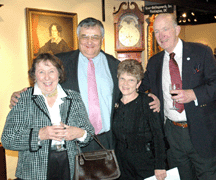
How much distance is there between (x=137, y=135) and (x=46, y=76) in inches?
38.7

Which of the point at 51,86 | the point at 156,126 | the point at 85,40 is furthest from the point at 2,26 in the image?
the point at 156,126

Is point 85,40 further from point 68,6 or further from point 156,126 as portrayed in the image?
point 68,6

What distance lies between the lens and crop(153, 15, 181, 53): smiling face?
2.57 m

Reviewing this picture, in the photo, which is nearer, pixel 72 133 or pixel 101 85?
pixel 72 133

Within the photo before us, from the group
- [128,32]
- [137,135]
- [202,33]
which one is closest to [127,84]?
[137,135]

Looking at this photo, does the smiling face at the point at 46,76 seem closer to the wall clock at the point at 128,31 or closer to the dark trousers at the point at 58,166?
the dark trousers at the point at 58,166

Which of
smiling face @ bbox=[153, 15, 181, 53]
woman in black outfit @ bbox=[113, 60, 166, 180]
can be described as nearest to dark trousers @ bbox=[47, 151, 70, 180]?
woman in black outfit @ bbox=[113, 60, 166, 180]

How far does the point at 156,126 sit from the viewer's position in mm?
2234

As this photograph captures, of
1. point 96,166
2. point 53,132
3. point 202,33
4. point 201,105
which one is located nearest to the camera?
point 53,132

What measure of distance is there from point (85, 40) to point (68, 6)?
2.28 meters

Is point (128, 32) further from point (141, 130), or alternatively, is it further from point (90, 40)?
point (141, 130)

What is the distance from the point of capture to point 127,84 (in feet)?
7.51

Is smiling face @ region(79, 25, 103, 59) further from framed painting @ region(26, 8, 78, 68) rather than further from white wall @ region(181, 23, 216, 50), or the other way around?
white wall @ region(181, 23, 216, 50)

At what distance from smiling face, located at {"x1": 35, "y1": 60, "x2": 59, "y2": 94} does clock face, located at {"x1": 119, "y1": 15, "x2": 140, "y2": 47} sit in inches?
120
